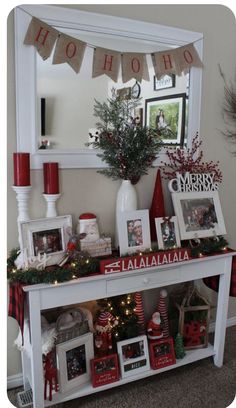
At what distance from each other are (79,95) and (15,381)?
1598 mm

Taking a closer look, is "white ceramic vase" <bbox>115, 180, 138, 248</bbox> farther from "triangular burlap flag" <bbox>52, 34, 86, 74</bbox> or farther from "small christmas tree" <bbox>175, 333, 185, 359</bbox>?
"small christmas tree" <bbox>175, 333, 185, 359</bbox>

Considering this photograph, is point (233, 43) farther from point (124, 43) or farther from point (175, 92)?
point (124, 43)

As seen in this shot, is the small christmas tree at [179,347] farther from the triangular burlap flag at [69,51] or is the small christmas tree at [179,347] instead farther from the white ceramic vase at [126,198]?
the triangular burlap flag at [69,51]

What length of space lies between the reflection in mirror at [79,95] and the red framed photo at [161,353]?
1205mm

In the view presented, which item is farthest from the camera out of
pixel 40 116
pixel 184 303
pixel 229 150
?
pixel 229 150

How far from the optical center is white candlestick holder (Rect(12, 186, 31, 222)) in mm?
1802

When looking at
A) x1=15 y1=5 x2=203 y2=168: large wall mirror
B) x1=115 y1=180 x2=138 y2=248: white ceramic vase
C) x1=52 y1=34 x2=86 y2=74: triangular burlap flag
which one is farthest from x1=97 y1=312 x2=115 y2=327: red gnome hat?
x1=52 y1=34 x2=86 y2=74: triangular burlap flag

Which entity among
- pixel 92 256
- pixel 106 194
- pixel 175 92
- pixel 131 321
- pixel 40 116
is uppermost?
pixel 175 92

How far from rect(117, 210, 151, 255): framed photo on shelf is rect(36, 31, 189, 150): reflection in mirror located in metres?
0.47

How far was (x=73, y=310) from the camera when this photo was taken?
2.00 metres

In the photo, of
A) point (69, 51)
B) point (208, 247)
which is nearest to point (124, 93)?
point (69, 51)

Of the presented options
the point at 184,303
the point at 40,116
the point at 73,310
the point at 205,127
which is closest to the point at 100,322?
the point at 73,310

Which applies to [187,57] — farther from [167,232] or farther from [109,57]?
[167,232]

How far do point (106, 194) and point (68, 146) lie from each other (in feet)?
1.18
